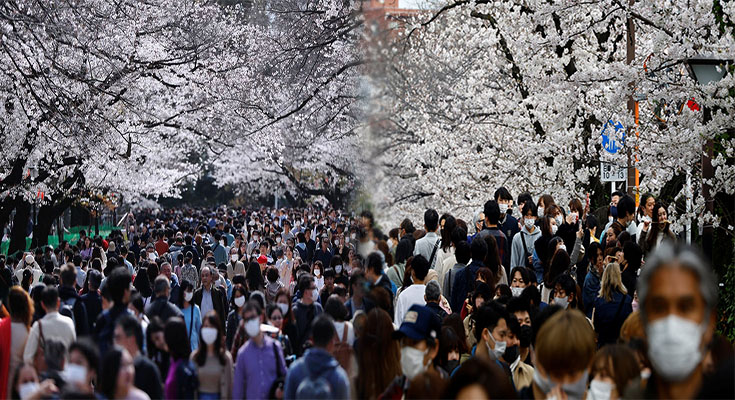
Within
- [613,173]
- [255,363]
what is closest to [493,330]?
[255,363]

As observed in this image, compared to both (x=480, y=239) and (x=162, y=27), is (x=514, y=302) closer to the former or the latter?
(x=480, y=239)

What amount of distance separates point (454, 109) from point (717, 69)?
15.0m

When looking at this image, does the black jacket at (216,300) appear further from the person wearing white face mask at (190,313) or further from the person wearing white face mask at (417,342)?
the person wearing white face mask at (417,342)

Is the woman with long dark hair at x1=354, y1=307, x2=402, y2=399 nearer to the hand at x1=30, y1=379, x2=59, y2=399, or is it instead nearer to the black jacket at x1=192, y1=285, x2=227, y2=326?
the hand at x1=30, y1=379, x2=59, y2=399

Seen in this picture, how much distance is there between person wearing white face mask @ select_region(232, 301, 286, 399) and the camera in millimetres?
6637

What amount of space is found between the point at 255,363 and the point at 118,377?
1.55 meters

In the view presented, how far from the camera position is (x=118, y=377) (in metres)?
5.26

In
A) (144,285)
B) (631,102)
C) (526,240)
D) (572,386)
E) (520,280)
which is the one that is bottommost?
(572,386)

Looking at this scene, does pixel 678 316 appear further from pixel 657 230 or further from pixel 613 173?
pixel 613 173

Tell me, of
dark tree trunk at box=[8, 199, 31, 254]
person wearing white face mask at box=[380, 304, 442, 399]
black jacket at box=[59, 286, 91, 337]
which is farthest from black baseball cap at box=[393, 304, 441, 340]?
dark tree trunk at box=[8, 199, 31, 254]

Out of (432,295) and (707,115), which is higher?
(707,115)

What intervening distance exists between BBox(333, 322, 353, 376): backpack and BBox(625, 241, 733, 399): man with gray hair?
2.15 meters

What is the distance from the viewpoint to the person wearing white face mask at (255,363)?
21.8ft

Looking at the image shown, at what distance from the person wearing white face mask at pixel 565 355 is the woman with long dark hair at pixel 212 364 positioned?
7.58ft
